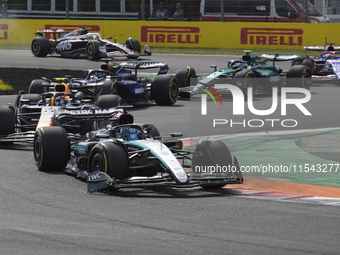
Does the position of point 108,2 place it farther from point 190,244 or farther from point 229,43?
point 190,244

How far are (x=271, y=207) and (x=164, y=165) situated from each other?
4.86ft

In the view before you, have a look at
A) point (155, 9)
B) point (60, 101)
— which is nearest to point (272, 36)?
point (155, 9)

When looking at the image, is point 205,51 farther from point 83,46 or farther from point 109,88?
point 109,88

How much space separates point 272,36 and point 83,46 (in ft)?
28.6

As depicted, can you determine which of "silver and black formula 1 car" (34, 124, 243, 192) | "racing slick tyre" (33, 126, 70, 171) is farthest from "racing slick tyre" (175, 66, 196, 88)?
"racing slick tyre" (33, 126, 70, 171)

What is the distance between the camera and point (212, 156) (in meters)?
8.71

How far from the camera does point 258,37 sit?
29.8 meters

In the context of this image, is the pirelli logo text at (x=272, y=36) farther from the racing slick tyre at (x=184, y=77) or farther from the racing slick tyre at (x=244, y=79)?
the racing slick tyre at (x=244, y=79)

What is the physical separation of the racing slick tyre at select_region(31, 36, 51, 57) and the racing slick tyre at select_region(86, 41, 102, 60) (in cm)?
216

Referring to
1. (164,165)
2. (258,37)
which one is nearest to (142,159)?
(164,165)

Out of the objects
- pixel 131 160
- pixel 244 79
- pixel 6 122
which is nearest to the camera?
pixel 131 160

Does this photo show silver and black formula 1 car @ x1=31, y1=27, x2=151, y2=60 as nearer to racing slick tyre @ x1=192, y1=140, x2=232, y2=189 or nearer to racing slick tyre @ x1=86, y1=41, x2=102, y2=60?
racing slick tyre @ x1=86, y1=41, x2=102, y2=60

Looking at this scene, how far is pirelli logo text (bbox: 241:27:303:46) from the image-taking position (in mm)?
29391

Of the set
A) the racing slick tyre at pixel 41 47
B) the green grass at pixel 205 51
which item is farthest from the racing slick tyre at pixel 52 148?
the green grass at pixel 205 51
